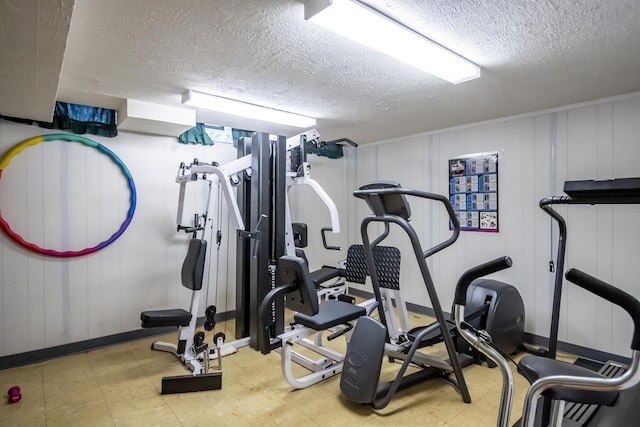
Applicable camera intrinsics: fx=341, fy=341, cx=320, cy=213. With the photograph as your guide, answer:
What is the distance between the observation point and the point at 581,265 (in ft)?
9.77

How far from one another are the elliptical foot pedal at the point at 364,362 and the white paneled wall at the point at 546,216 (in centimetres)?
190

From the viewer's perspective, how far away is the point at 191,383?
2.46 meters

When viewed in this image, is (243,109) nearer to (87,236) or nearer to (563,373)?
(87,236)

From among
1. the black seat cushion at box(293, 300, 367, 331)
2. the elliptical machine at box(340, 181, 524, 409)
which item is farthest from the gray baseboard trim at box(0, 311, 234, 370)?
the elliptical machine at box(340, 181, 524, 409)

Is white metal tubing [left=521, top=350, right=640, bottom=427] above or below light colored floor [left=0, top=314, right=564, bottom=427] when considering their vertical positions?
above

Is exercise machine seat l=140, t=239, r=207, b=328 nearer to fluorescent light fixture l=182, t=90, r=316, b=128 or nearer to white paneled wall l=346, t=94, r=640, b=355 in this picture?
fluorescent light fixture l=182, t=90, r=316, b=128

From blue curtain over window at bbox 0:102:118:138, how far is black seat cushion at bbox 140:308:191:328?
1.72 m

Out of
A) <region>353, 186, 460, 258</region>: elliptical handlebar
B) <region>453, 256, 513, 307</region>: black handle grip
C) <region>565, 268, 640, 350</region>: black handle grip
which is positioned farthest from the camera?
<region>353, 186, 460, 258</region>: elliptical handlebar

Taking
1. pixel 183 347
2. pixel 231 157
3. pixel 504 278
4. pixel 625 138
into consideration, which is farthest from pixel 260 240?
pixel 625 138

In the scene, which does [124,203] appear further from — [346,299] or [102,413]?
[346,299]

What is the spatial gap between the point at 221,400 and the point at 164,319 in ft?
2.82

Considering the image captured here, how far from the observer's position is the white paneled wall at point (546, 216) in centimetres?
278

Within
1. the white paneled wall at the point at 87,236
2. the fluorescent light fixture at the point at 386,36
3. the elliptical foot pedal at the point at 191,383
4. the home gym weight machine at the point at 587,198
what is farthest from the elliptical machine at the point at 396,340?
the white paneled wall at the point at 87,236

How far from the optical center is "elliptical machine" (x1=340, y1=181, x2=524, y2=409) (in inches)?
85.5
